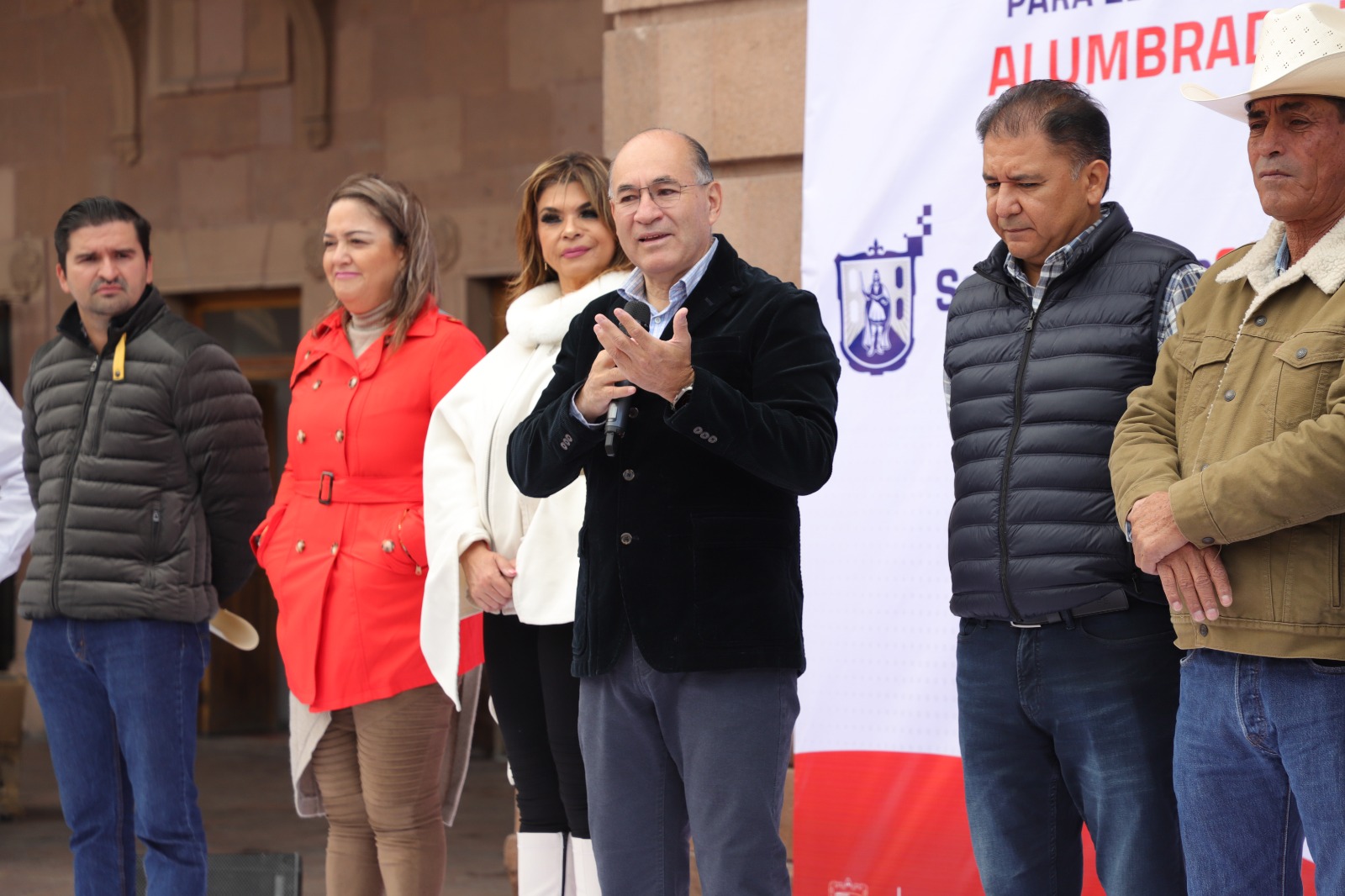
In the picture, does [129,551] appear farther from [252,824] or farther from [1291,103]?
[252,824]

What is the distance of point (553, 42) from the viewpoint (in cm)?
873

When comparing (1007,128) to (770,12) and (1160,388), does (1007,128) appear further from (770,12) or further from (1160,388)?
(770,12)

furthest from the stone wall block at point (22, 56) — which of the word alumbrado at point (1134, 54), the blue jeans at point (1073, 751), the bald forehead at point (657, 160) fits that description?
the blue jeans at point (1073, 751)

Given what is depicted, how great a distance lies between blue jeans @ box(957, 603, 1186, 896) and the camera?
2781mm

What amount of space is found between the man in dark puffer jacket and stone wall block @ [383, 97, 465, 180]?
4853 millimetres

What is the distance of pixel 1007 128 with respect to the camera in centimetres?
294

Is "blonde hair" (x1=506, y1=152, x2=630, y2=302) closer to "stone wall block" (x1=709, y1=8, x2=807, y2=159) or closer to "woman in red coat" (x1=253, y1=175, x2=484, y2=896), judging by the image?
"woman in red coat" (x1=253, y1=175, x2=484, y2=896)

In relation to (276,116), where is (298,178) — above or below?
below

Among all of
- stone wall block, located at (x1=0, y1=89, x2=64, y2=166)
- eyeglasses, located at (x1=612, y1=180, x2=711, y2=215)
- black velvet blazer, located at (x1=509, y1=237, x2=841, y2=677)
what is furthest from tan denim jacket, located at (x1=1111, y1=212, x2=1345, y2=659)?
stone wall block, located at (x1=0, y1=89, x2=64, y2=166)

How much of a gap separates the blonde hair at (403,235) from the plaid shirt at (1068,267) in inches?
58.2

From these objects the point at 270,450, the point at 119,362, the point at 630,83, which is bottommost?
the point at 270,450

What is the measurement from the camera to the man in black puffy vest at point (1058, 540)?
2.79m

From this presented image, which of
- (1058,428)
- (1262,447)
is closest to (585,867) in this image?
(1058,428)

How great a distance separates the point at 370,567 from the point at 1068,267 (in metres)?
1.78
